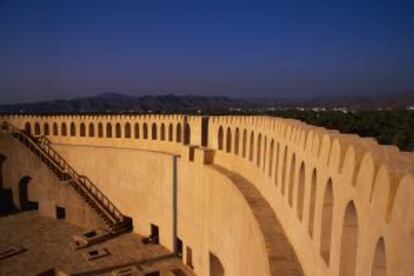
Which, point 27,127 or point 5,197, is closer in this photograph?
point 5,197

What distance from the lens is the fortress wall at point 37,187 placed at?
61.3 feet

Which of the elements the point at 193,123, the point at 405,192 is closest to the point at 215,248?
the point at 193,123

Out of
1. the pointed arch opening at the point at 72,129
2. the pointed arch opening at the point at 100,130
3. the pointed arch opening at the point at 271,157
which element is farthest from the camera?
the pointed arch opening at the point at 72,129

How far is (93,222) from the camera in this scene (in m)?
18.3

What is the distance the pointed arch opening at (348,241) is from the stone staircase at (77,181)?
598 inches

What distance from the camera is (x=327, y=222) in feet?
14.2

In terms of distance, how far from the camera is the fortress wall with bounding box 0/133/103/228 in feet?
61.3

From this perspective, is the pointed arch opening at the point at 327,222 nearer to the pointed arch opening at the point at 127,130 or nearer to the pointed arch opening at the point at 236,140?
the pointed arch opening at the point at 236,140

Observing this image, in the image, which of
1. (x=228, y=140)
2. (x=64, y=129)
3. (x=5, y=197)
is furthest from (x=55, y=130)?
(x=228, y=140)

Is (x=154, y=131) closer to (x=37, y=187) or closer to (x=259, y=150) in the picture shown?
Answer: (x=37, y=187)

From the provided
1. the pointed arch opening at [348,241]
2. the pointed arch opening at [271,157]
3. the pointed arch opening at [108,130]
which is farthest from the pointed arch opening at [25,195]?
the pointed arch opening at [348,241]

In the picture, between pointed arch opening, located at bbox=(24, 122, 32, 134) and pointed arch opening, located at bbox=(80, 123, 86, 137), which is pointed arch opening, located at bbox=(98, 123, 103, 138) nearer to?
pointed arch opening, located at bbox=(80, 123, 86, 137)

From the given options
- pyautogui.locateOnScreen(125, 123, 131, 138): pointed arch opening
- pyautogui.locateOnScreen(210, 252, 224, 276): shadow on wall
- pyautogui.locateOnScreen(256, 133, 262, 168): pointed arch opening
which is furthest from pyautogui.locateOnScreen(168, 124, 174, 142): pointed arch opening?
pyautogui.locateOnScreen(256, 133, 262, 168): pointed arch opening

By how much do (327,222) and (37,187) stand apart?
1859 cm
